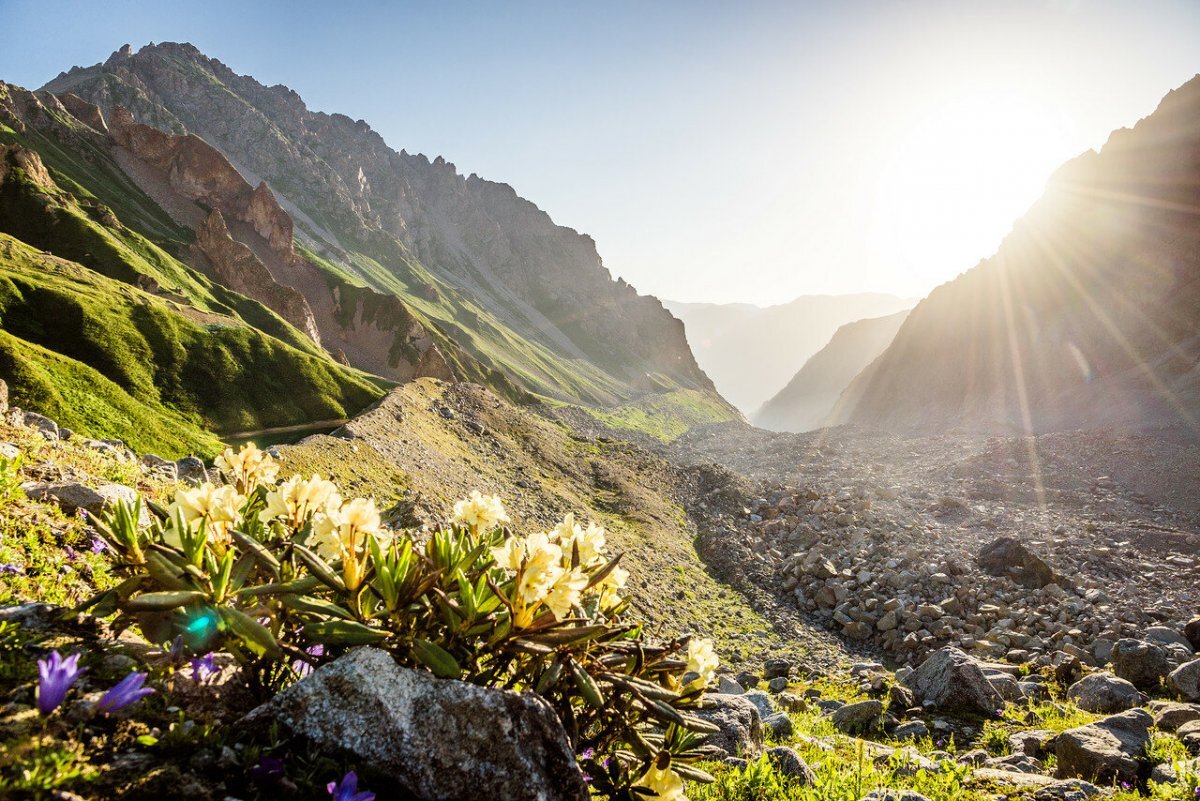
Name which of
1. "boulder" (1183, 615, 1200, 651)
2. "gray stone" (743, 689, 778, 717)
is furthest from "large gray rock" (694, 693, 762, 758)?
"boulder" (1183, 615, 1200, 651)

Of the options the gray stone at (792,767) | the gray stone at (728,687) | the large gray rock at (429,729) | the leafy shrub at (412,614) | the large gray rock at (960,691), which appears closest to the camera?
the large gray rock at (429,729)

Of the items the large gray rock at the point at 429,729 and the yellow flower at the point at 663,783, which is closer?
the large gray rock at the point at 429,729

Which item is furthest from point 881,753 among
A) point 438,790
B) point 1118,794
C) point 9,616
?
point 9,616

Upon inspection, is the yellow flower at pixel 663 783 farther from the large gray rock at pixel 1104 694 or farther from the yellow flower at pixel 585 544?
the large gray rock at pixel 1104 694

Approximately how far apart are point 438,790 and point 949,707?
39.1 ft

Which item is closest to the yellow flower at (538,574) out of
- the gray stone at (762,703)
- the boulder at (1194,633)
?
the gray stone at (762,703)

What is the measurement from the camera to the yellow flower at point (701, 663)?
3.25 metres

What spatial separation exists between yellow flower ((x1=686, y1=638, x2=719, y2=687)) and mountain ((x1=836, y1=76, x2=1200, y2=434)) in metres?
74.9

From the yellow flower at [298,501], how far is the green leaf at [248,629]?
888 mm

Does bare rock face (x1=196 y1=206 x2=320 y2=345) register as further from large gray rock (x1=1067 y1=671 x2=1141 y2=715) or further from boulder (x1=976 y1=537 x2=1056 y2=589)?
large gray rock (x1=1067 y1=671 x2=1141 y2=715)

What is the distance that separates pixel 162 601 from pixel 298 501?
1086 millimetres

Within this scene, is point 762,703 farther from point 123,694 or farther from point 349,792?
point 123,694

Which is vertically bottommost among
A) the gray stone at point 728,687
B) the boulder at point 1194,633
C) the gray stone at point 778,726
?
the boulder at point 1194,633

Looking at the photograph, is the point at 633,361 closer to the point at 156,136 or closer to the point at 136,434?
the point at 156,136
